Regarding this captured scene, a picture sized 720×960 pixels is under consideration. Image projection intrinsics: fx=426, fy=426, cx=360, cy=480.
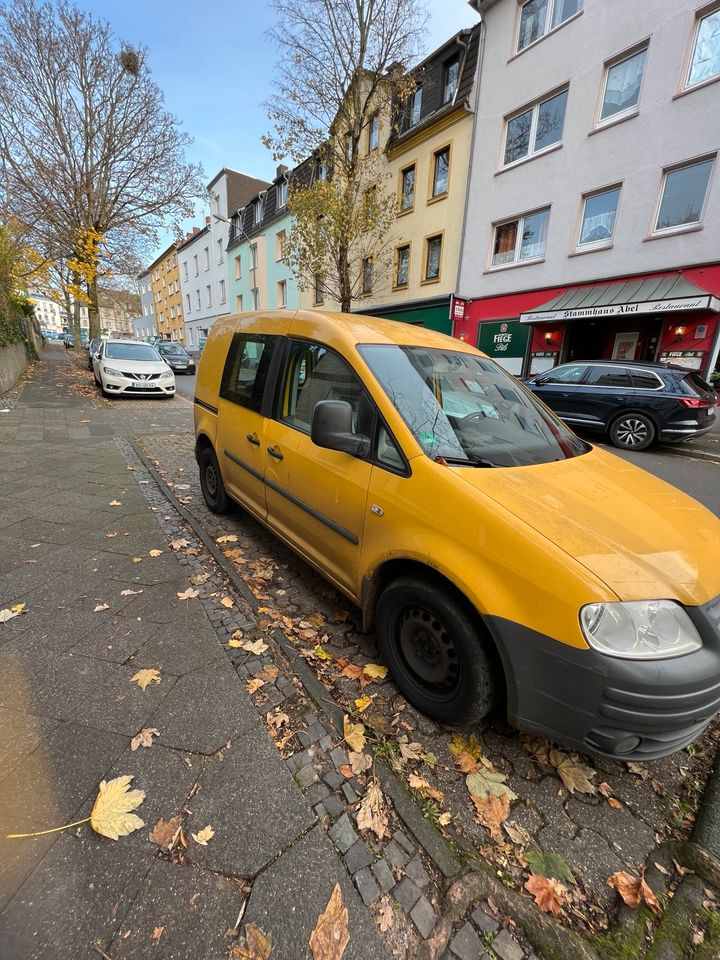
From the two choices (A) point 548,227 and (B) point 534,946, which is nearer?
Answer: (B) point 534,946

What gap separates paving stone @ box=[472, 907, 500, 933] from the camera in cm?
137

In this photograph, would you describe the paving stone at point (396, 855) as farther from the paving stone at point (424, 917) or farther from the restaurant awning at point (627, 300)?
the restaurant awning at point (627, 300)

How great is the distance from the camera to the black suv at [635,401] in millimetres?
7910

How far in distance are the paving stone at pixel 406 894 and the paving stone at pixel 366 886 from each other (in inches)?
2.7

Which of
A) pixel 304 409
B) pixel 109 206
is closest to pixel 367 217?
pixel 109 206

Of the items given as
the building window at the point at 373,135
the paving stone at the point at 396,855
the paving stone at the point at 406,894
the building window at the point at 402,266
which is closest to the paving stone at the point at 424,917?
the paving stone at the point at 406,894

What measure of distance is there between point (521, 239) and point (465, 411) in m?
15.0

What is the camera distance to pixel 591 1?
1171 cm

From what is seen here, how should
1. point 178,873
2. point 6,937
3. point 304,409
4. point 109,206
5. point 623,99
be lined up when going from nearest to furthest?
point 6,937 < point 178,873 < point 304,409 < point 623,99 < point 109,206

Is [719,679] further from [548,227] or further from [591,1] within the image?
[591,1]

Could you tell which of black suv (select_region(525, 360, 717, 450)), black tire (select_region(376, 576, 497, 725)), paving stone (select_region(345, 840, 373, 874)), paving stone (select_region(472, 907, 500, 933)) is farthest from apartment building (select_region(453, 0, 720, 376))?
paving stone (select_region(345, 840, 373, 874))

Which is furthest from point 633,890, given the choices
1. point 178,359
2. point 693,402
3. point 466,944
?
point 178,359

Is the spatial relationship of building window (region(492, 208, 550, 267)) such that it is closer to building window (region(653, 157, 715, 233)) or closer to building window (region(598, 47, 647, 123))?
building window (region(598, 47, 647, 123))

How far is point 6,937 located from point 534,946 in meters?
1.60
